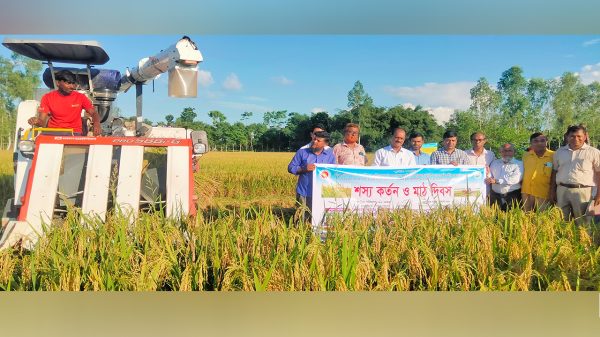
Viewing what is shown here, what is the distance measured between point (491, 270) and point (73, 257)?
114 inches

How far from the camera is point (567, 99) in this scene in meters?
31.5

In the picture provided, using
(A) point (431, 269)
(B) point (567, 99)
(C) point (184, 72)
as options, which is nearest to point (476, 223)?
(A) point (431, 269)

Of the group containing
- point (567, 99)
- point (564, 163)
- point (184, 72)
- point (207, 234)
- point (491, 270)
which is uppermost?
point (567, 99)

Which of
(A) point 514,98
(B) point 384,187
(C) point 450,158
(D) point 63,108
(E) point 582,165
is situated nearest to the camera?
(D) point 63,108

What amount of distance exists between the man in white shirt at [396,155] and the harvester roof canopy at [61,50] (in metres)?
3.87

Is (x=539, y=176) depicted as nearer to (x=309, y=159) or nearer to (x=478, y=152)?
(x=478, y=152)

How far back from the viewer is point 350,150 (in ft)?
20.3

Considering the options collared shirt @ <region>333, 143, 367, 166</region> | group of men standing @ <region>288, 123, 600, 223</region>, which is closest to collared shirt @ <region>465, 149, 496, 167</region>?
group of men standing @ <region>288, 123, 600, 223</region>

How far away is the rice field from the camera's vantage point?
3014mm

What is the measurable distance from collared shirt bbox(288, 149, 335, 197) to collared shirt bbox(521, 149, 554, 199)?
2.78 m

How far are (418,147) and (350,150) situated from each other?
1.08 meters

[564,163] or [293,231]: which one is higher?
[564,163]

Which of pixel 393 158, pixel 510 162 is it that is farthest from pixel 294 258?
pixel 510 162

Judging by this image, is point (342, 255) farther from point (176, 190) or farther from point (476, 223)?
point (176, 190)
